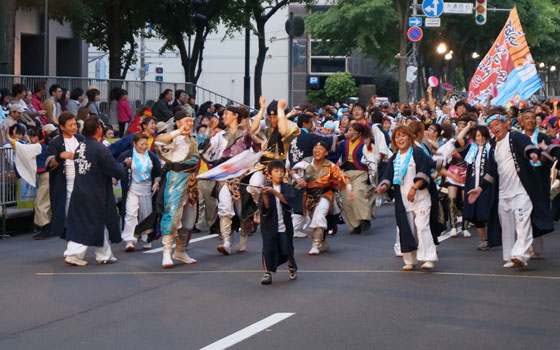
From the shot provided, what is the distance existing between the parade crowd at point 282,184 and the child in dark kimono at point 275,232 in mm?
Result: 13

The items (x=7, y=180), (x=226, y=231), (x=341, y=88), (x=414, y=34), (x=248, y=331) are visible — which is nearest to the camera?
(x=248, y=331)

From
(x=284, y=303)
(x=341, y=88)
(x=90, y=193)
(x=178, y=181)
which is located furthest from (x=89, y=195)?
(x=341, y=88)

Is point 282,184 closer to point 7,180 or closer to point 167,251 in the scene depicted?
point 167,251

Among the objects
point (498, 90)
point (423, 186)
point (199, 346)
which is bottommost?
point (199, 346)

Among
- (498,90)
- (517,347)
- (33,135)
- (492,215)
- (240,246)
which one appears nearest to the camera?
(517,347)

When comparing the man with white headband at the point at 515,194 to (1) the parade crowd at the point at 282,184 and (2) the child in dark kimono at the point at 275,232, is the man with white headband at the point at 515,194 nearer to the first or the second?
(1) the parade crowd at the point at 282,184

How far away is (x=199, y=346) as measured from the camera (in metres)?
7.80

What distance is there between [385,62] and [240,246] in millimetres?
36714

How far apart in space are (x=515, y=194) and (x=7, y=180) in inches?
313

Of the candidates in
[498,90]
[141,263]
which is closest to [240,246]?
[141,263]

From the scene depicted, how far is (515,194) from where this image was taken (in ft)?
38.0

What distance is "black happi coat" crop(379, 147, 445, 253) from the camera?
37.5 ft

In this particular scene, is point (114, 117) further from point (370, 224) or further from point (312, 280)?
point (312, 280)

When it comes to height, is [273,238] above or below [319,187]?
below
